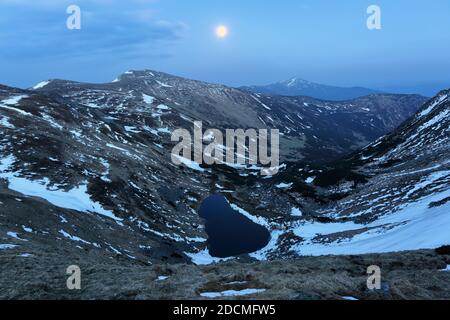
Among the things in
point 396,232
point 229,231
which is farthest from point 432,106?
point 396,232

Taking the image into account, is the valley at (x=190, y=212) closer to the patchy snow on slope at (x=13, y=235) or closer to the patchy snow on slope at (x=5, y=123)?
the patchy snow on slope at (x=13, y=235)

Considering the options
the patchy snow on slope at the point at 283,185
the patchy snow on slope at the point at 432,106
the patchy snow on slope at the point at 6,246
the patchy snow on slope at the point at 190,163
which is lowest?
the patchy snow on slope at the point at 6,246

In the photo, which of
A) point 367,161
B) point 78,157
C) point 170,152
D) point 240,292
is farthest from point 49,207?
point 367,161

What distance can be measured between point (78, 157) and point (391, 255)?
72.0 m

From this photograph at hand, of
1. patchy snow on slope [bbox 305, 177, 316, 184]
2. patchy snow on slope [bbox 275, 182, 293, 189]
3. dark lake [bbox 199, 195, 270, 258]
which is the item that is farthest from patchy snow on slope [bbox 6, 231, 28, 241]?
patchy snow on slope [bbox 305, 177, 316, 184]

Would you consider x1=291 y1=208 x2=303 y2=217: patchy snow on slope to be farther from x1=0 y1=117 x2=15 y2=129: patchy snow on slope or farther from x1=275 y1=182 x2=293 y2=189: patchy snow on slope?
x1=0 y1=117 x2=15 y2=129: patchy snow on slope

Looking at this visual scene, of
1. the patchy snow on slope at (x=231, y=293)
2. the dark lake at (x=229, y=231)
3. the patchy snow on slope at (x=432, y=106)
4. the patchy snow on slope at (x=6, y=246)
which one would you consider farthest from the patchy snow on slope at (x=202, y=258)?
the patchy snow on slope at (x=432, y=106)

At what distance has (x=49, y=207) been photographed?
2046 inches

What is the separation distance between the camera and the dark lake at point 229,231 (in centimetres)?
6719

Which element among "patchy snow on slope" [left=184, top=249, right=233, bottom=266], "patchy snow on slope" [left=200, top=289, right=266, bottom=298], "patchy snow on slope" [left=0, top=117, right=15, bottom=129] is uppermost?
"patchy snow on slope" [left=0, top=117, right=15, bottom=129]

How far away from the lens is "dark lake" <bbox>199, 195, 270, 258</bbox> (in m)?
67.2

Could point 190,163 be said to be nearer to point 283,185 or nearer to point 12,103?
point 283,185

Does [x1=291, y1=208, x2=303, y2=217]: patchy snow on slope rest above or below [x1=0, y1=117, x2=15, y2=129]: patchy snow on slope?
below

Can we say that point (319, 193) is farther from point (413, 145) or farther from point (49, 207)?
point (49, 207)
